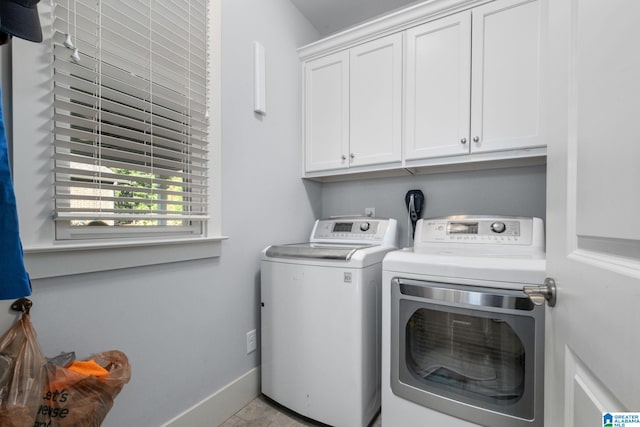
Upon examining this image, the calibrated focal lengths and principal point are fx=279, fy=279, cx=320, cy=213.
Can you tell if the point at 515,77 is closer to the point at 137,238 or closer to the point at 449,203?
the point at 449,203

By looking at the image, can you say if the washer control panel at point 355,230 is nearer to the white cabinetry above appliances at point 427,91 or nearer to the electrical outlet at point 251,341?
the white cabinetry above appliances at point 427,91

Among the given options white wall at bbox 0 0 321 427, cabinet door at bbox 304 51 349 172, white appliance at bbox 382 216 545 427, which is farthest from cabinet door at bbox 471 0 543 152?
white wall at bbox 0 0 321 427

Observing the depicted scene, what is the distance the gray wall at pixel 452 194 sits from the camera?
1747 millimetres

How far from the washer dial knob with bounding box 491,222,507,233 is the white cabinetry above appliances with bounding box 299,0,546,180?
1.19 ft

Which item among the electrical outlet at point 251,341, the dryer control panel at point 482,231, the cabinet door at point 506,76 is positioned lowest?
the electrical outlet at point 251,341

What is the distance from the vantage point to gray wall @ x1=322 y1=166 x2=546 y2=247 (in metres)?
1.75

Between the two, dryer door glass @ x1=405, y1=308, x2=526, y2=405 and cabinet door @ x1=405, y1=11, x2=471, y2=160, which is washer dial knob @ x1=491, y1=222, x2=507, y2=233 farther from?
dryer door glass @ x1=405, y1=308, x2=526, y2=405

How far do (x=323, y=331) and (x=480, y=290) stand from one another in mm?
779

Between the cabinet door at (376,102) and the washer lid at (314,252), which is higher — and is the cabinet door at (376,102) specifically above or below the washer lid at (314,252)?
above

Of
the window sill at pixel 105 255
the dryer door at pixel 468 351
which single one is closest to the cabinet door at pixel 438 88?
the dryer door at pixel 468 351

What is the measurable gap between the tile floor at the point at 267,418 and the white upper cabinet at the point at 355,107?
1.58 meters

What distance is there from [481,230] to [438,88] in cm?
88

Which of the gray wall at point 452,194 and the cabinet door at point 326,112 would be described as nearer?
the gray wall at point 452,194

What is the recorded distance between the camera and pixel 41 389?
79cm
